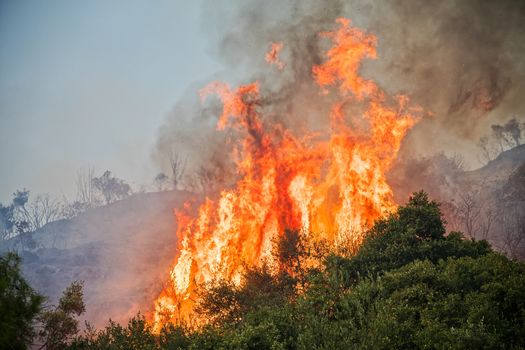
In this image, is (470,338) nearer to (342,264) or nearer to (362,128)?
(342,264)

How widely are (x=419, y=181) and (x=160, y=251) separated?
74.0 m

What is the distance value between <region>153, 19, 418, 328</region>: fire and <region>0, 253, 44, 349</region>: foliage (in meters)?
20.4

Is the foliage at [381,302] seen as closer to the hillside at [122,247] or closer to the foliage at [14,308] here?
the foliage at [14,308]

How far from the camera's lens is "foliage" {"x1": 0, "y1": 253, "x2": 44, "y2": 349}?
19906 mm

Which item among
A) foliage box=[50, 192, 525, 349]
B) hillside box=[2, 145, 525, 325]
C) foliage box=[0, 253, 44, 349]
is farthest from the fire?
hillside box=[2, 145, 525, 325]

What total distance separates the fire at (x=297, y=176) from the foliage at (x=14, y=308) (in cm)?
2044

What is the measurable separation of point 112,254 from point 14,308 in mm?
101058

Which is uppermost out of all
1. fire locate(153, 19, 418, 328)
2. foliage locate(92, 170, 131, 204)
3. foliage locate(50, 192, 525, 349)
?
foliage locate(92, 170, 131, 204)

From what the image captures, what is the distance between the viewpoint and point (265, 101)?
53.5m

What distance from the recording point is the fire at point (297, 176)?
4438cm

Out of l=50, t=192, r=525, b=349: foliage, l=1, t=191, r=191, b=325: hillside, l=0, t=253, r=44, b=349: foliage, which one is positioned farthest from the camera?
l=1, t=191, r=191, b=325: hillside

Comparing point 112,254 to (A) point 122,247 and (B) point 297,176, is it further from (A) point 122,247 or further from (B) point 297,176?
(B) point 297,176

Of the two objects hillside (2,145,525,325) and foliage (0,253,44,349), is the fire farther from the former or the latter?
hillside (2,145,525,325)

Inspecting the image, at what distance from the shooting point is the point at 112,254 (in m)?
116
